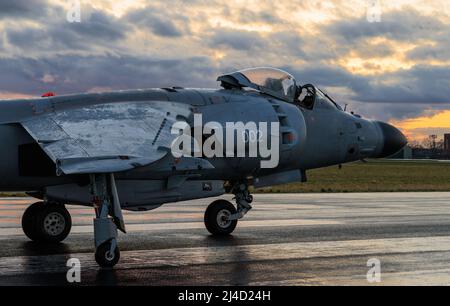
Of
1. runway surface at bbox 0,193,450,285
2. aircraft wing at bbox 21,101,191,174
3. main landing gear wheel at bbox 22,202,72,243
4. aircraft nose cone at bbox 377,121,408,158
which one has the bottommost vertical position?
runway surface at bbox 0,193,450,285

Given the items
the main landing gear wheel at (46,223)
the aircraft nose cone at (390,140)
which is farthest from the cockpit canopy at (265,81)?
the main landing gear wheel at (46,223)

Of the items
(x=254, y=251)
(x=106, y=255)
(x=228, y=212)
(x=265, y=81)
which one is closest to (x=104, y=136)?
(x=106, y=255)

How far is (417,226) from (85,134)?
11.2m

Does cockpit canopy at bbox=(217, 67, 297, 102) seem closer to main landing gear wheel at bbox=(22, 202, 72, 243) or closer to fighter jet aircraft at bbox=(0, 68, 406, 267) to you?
fighter jet aircraft at bbox=(0, 68, 406, 267)

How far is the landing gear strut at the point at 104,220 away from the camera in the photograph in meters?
12.4

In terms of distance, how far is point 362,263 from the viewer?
13.1 metres

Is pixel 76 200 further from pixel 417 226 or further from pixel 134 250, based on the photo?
pixel 417 226

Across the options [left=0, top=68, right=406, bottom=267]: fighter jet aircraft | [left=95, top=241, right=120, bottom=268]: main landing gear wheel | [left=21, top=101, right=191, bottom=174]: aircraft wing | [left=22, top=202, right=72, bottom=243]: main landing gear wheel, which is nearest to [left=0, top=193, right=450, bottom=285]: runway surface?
[left=95, top=241, right=120, bottom=268]: main landing gear wheel

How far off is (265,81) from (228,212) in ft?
10.9

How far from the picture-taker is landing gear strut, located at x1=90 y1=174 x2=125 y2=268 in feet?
40.6

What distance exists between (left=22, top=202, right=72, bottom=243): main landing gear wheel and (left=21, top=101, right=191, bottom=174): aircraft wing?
2.85m

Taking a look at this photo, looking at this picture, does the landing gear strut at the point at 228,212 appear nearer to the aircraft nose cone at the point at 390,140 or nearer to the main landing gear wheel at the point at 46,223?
the main landing gear wheel at the point at 46,223
